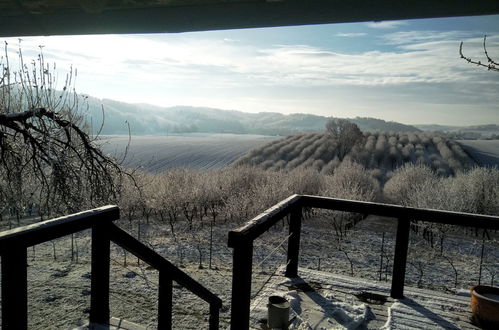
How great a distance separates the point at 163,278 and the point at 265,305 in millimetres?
1247

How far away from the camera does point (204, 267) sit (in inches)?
424

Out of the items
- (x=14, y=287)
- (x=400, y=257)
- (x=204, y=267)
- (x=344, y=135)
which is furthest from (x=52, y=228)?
(x=344, y=135)

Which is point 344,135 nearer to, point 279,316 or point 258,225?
point 279,316

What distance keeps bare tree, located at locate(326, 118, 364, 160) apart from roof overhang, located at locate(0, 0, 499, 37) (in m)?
48.1

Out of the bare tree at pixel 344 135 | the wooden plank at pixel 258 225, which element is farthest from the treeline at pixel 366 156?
the wooden plank at pixel 258 225

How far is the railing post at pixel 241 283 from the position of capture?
8.77 ft

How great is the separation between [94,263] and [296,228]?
2.38 m

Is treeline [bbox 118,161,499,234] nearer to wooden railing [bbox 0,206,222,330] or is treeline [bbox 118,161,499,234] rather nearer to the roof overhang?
wooden railing [bbox 0,206,222,330]

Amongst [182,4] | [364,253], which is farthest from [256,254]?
[182,4]

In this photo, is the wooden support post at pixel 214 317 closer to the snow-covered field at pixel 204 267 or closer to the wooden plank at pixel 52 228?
the snow-covered field at pixel 204 267

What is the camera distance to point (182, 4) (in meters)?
1.65

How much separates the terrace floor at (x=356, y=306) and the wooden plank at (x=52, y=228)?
1676mm

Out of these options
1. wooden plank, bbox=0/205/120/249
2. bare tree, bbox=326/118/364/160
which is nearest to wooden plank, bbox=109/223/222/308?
wooden plank, bbox=0/205/120/249

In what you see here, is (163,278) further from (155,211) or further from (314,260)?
(155,211)
